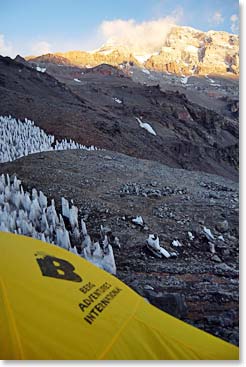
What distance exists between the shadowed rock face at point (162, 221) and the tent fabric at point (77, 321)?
32 centimetres

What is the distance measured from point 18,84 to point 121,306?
48.6 ft

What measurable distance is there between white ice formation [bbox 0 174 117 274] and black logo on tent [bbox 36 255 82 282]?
553mm

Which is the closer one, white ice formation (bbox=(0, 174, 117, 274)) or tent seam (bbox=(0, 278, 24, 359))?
tent seam (bbox=(0, 278, 24, 359))

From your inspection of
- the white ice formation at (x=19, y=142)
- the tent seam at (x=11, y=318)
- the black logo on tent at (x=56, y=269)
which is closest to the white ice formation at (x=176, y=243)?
the black logo on tent at (x=56, y=269)

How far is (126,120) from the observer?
1573 centimetres

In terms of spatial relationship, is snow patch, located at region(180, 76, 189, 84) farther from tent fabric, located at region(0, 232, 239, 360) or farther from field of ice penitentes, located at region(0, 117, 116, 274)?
tent fabric, located at region(0, 232, 239, 360)

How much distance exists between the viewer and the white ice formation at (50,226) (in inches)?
108

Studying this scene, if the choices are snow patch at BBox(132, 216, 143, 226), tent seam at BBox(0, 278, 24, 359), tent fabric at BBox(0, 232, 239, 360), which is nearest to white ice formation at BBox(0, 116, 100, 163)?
snow patch at BBox(132, 216, 143, 226)

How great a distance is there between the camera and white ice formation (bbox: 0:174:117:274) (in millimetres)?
2738

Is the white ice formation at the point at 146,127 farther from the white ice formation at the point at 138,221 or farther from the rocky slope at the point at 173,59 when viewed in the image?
the rocky slope at the point at 173,59

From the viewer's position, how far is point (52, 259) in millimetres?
2143

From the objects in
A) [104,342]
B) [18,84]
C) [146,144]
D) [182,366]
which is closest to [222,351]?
[182,366]

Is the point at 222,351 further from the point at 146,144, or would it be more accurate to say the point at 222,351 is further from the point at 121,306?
the point at 146,144

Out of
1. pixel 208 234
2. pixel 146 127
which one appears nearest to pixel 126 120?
pixel 146 127
